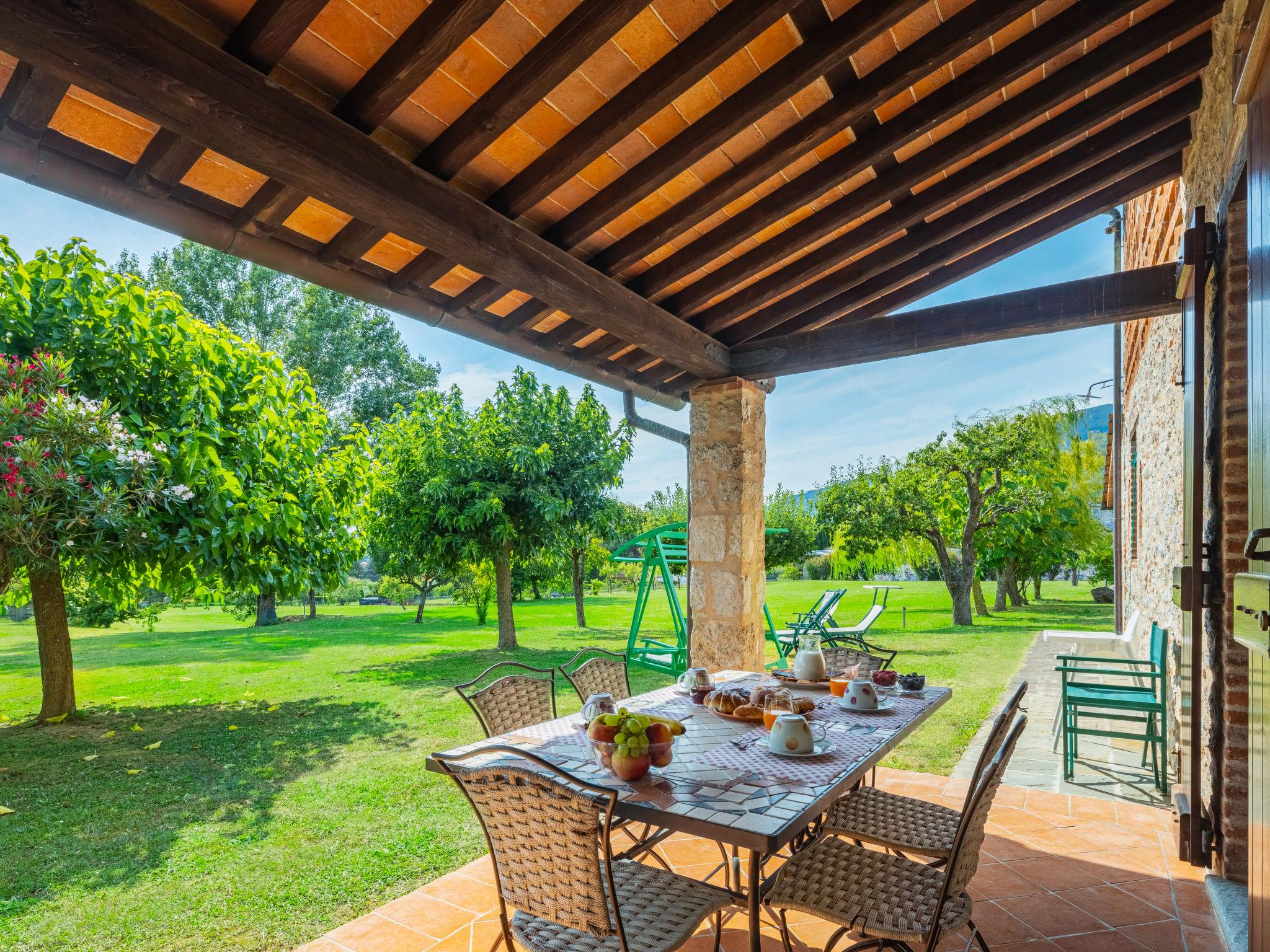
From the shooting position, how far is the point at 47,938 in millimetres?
2740

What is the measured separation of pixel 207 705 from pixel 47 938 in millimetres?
4863

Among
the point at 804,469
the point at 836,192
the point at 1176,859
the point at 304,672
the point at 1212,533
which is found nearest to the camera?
the point at 1212,533

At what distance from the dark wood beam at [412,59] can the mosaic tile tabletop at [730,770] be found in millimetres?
1727

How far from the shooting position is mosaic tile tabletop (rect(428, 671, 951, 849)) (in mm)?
1602

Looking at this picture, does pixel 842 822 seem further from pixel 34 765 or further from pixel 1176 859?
pixel 34 765

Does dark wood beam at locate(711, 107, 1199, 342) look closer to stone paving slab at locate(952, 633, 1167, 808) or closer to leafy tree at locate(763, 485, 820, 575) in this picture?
stone paving slab at locate(952, 633, 1167, 808)

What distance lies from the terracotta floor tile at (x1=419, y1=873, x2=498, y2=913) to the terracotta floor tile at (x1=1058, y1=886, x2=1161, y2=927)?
6.90 feet

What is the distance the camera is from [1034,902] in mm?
2602

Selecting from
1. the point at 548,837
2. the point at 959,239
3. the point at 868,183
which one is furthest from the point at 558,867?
the point at 959,239

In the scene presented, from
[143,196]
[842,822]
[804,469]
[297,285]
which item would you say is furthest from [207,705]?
[804,469]

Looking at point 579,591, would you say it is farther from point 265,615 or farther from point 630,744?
point 630,744

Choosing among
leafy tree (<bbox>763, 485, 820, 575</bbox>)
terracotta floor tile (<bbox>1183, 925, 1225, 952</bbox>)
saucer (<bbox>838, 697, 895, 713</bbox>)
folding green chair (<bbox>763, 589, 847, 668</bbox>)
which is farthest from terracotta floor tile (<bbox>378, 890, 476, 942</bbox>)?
leafy tree (<bbox>763, 485, 820, 575</bbox>)

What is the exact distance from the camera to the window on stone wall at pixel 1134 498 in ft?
21.5

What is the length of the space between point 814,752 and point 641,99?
6.61 ft
